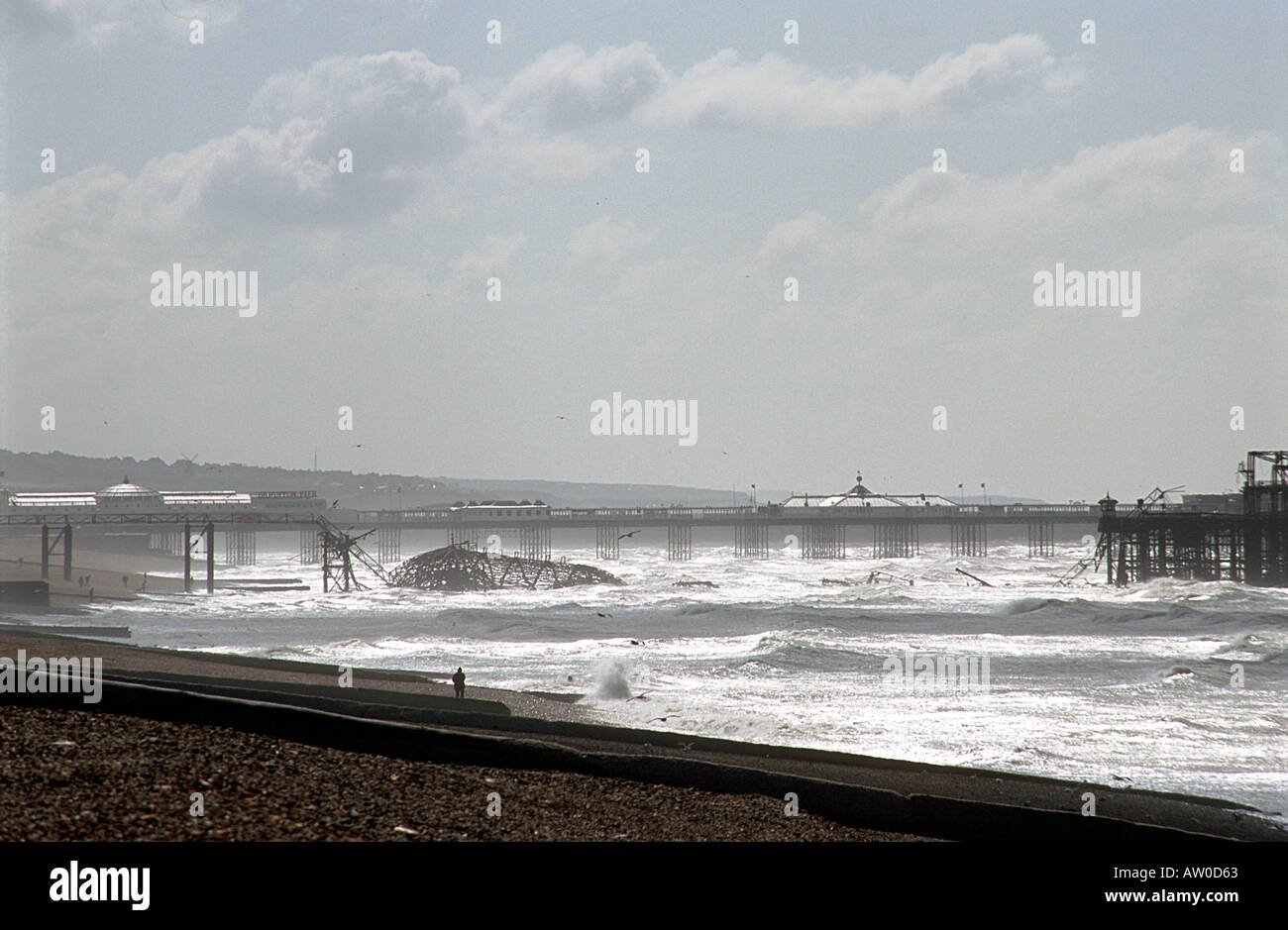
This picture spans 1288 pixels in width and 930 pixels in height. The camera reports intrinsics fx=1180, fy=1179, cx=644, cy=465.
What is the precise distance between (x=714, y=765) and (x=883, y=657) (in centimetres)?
2253

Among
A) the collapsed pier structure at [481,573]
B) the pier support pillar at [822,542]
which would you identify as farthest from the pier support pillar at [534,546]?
the pier support pillar at [822,542]

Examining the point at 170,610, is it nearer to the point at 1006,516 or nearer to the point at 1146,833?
the point at 1146,833

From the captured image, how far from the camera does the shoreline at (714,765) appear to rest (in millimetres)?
11727

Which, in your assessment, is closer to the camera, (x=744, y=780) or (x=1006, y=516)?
(x=744, y=780)

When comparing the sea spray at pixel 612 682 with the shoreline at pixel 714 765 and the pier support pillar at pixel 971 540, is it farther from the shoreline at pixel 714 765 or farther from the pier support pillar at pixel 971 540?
the pier support pillar at pixel 971 540

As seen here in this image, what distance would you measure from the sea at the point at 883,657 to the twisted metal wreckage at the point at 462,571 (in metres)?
1.89

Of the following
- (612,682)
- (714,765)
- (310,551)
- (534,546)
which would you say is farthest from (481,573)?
(310,551)

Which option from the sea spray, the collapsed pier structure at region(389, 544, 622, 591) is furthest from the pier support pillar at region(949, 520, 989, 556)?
the sea spray

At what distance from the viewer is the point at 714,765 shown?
1239cm

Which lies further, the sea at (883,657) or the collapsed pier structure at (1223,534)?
the collapsed pier structure at (1223,534)

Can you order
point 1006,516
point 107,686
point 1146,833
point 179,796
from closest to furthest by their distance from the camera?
point 179,796, point 1146,833, point 107,686, point 1006,516
